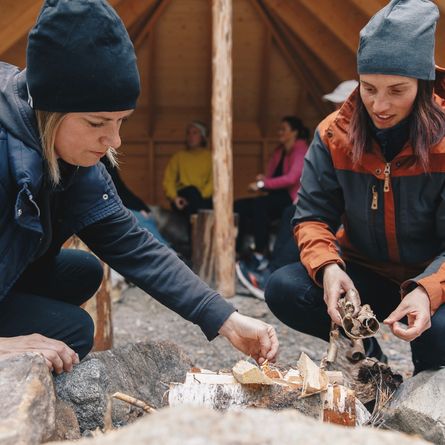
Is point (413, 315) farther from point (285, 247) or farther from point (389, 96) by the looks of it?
point (285, 247)

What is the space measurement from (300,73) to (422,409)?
6.31 metres

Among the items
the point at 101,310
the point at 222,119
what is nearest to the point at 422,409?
the point at 101,310

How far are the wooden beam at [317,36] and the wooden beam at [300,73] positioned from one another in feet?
2.55

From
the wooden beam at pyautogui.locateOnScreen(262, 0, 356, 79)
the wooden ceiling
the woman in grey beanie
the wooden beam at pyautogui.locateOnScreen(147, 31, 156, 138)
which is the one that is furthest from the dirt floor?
the wooden beam at pyautogui.locateOnScreen(147, 31, 156, 138)

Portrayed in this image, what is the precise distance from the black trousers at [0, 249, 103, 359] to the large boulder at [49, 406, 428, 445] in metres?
1.00

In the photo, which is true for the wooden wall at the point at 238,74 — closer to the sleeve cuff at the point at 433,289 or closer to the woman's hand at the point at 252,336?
the sleeve cuff at the point at 433,289

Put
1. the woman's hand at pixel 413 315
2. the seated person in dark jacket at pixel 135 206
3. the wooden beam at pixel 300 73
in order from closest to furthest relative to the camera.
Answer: the woman's hand at pixel 413 315 → the seated person in dark jacket at pixel 135 206 → the wooden beam at pixel 300 73

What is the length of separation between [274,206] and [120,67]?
15.9 ft

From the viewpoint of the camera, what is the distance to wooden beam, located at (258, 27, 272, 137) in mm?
7627

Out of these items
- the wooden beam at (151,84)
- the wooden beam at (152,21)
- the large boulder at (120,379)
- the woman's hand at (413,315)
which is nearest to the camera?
the large boulder at (120,379)

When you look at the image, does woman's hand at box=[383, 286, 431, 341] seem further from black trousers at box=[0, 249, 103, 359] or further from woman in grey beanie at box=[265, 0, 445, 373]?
black trousers at box=[0, 249, 103, 359]

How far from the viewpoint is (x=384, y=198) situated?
246 centimetres

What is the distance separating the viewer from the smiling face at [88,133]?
1919mm

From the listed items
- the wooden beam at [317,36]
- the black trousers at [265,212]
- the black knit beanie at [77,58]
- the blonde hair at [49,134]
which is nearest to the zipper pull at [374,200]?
the black knit beanie at [77,58]
